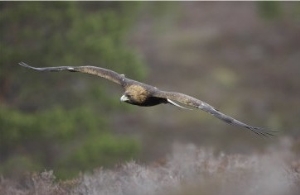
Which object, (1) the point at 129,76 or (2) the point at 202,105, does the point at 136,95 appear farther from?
(1) the point at 129,76

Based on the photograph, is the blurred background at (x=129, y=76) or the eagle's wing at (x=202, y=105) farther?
the blurred background at (x=129, y=76)

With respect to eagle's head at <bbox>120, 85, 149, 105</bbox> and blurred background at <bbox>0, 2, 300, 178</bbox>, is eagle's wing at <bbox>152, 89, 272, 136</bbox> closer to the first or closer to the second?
eagle's head at <bbox>120, 85, 149, 105</bbox>

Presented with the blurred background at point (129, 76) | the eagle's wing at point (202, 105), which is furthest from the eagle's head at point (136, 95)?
the blurred background at point (129, 76)

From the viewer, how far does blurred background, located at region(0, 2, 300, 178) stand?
1822cm

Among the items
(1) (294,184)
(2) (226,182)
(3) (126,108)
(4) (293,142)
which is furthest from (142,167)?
(3) (126,108)

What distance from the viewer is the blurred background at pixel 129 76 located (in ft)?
59.8

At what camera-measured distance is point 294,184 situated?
29.0ft

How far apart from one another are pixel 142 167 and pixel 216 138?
575 inches

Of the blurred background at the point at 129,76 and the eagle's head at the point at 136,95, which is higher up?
the blurred background at the point at 129,76

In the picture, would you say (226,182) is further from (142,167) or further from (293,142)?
(293,142)

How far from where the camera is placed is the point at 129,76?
62.0 ft

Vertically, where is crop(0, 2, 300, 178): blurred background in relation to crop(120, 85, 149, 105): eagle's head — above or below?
above

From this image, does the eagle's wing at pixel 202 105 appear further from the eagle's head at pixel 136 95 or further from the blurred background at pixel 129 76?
the blurred background at pixel 129 76

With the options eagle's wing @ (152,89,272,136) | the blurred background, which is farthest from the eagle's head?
the blurred background
